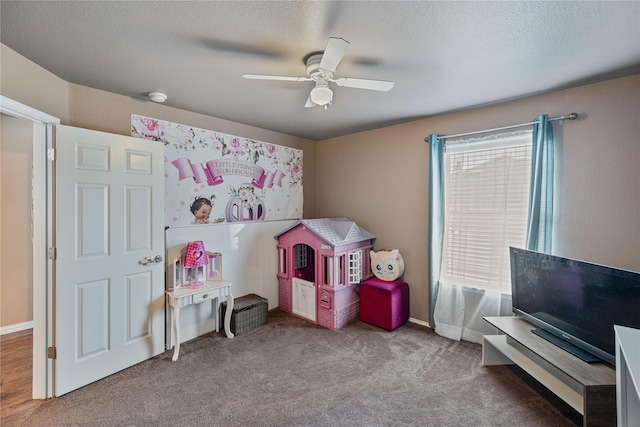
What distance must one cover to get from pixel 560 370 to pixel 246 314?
8.76ft

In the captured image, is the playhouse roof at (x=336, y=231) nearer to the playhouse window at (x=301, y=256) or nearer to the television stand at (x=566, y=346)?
the playhouse window at (x=301, y=256)

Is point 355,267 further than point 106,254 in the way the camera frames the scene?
Yes

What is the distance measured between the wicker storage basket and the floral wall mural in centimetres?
95

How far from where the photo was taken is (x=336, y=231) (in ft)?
11.3

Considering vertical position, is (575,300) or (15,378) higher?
(575,300)

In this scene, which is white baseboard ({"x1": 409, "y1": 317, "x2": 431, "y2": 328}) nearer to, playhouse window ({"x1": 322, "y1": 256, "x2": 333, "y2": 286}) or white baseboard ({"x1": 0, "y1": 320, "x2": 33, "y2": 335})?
playhouse window ({"x1": 322, "y1": 256, "x2": 333, "y2": 286})

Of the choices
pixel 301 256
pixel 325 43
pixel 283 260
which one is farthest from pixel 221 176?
pixel 325 43

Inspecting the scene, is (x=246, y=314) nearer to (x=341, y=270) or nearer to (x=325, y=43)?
(x=341, y=270)

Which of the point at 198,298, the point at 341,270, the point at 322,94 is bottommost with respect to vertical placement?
the point at 198,298

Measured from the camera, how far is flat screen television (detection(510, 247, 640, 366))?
171cm

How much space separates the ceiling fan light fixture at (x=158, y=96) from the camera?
2418mm

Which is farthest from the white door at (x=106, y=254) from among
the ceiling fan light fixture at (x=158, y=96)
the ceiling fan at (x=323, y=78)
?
the ceiling fan at (x=323, y=78)

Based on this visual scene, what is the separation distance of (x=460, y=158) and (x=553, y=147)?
0.75 metres

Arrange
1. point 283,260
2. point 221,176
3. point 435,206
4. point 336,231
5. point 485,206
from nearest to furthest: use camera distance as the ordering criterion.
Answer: point 485,206 → point 435,206 → point 221,176 → point 336,231 → point 283,260
